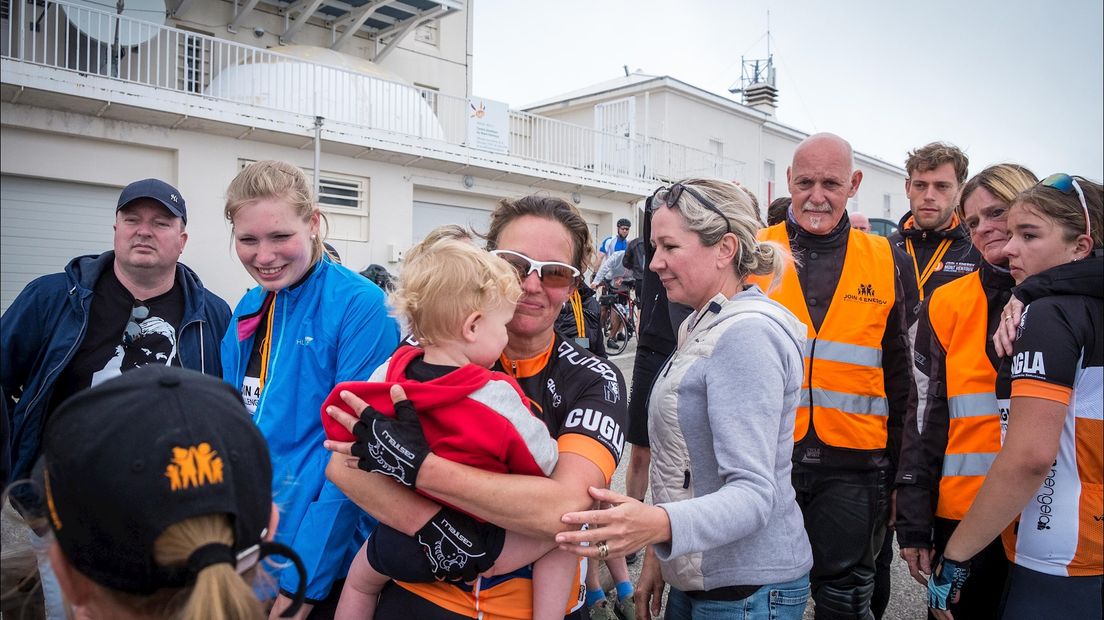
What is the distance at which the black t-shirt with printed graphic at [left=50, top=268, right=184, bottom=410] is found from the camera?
2.95 meters

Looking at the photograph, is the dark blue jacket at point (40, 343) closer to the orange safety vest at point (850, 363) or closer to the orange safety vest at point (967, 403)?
the orange safety vest at point (850, 363)

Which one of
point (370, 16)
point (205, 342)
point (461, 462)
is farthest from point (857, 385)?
point (370, 16)

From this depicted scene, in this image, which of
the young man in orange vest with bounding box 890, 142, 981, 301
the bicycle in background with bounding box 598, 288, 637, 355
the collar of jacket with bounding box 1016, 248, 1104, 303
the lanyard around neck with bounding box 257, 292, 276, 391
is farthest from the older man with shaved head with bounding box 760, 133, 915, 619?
the bicycle in background with bounding box 598, 288, 637, 355

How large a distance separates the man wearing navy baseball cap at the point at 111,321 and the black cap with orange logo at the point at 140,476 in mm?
2161

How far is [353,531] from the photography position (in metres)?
2.15

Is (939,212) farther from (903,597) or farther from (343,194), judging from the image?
(343,194)

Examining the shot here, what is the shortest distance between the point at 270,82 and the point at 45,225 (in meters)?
5.08

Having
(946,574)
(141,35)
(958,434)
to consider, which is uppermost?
(141,35)

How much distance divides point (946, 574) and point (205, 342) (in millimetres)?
3224

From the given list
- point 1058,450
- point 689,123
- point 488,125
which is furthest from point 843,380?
point 689,123

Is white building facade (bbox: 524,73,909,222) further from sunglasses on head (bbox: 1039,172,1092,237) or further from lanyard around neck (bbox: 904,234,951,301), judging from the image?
sunglasses on head (bbox: 1039,172,1092,237)

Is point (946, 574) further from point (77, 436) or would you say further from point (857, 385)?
point (77, 436)

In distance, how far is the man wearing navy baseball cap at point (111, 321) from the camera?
290cm

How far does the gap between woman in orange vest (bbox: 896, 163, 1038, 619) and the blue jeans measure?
36.0 inches
